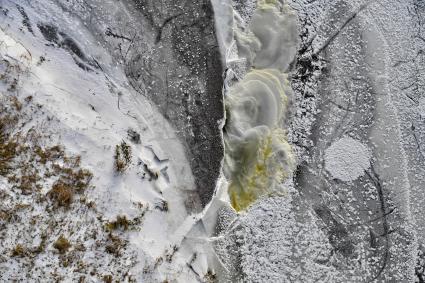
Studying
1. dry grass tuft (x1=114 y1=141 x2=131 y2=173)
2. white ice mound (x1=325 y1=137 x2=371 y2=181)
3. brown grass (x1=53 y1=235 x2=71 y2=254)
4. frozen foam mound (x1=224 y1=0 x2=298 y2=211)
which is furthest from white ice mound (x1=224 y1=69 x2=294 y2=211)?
brown grass (x1=53 y1=235 x2=71 y2=254)

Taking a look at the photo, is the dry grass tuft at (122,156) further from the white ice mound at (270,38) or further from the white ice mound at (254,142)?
the white ice mound at (270,38)

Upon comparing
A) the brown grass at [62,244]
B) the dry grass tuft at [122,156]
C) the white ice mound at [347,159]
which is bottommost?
the brown grass at [62,244]

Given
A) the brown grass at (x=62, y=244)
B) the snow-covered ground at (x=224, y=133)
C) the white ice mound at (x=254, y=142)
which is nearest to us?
the brown grass at (x=62, y=244)

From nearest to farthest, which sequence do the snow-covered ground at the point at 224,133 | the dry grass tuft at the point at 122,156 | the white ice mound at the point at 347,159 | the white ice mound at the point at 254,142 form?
the snow-covered ground at the point at 224,133, the dry grass tuft at the point at 122,156, the white ice mound at the point at 254,142, the white ice mound at the point at 347,159

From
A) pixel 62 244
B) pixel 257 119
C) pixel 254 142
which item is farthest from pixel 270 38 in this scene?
pixel 62 244

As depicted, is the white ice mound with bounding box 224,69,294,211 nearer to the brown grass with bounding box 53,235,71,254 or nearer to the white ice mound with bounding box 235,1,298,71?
the white ice mound with bounding box 235,1,298,71

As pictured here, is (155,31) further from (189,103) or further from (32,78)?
(32,78)

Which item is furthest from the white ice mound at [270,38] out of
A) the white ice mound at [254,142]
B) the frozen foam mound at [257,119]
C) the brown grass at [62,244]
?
the brown grass at [62,244]

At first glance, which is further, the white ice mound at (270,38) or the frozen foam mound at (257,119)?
the white ice mound at (270,38)
